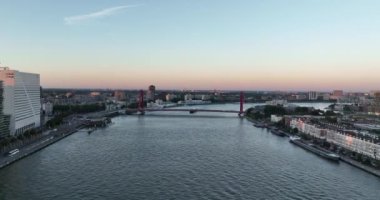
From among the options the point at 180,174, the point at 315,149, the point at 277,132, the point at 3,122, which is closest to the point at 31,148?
the point at 3,122

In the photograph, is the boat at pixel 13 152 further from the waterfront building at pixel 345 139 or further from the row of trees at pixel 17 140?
the waterfront building at pixel 345 139

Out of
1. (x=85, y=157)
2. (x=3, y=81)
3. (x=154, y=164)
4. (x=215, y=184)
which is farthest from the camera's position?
(x=3, y=81)

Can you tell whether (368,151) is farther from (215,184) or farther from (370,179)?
(215,184)

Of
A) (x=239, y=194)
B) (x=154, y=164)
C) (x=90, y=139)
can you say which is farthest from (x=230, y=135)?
(x=239, y=194)

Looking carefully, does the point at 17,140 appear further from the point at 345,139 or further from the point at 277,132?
the point at 277,132

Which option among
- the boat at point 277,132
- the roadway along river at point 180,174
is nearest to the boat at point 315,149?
the roadway along river at point 180,174

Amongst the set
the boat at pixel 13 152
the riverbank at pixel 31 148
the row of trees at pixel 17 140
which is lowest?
the riverbank at pixel 31 148
